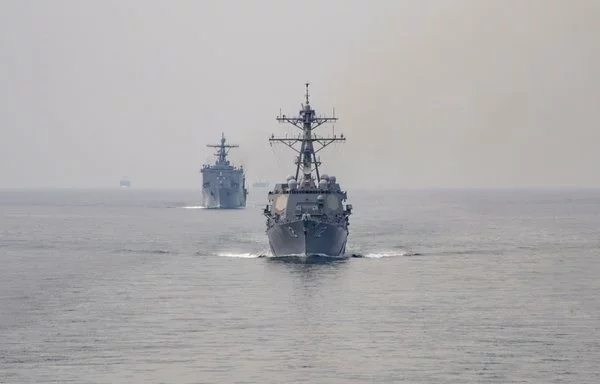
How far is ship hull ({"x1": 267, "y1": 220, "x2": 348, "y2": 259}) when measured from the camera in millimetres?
86812

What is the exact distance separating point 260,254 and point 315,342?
160ft

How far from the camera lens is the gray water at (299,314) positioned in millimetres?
44062

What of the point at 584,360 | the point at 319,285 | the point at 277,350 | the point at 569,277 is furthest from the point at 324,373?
the point at 569,277

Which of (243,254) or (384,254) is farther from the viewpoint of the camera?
(243,254)

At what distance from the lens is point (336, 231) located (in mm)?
88688

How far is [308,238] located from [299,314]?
2758cm

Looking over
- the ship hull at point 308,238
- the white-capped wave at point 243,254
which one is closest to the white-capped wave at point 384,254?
the ship hull at point 308,238

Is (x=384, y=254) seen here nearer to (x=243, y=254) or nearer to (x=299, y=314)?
(x=243, y=254)

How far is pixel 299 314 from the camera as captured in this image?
5966 centimetres

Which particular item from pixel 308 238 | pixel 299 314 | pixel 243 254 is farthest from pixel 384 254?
pixel 299 314

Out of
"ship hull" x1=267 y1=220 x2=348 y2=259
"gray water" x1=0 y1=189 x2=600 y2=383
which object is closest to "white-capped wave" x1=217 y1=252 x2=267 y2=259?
"gray water" x1=0 y1=189 x2=600 y2=383

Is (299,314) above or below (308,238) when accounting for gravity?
below

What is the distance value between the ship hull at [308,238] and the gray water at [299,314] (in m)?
2.30

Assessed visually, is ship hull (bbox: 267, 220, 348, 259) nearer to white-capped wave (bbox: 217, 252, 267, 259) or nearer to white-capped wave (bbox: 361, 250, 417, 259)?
white-capped wave (bbox: 361, 250, 417, 259)
